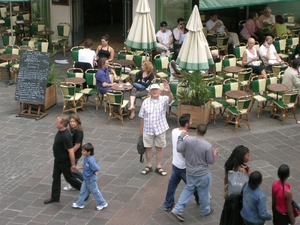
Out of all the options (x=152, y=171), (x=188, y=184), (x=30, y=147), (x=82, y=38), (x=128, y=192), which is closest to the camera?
(x=188, y=184)

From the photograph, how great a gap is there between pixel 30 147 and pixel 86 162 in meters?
3.43

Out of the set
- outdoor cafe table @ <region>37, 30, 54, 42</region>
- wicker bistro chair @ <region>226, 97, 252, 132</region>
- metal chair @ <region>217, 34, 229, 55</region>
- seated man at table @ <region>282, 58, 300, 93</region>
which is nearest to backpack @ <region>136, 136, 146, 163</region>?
wicker bistro chair @ <region>226, 97, 252, 132</region>

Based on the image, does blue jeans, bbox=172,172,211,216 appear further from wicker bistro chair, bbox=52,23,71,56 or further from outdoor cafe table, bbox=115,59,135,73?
wicker bistro chair, bbox=52,23,71,56

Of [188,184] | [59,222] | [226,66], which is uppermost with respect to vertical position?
[226,66]

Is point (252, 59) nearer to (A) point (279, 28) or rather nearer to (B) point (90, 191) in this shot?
(A) point (279, 28)

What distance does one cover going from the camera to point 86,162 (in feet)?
35.2

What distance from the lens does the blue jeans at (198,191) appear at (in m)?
10.5

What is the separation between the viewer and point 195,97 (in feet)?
48.4

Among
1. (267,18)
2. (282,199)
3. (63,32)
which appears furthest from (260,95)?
(63,32)

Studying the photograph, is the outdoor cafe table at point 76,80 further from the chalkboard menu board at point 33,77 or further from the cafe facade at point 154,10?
the cafe facade at point 154,10

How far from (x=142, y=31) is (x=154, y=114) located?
5028 millimetres

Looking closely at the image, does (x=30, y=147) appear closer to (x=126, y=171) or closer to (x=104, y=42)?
(x=126, y=171)

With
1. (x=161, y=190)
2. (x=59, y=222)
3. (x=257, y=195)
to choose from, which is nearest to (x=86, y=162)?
(x=59, y=222)

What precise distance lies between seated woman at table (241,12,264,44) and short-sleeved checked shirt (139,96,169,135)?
9.63 meters
